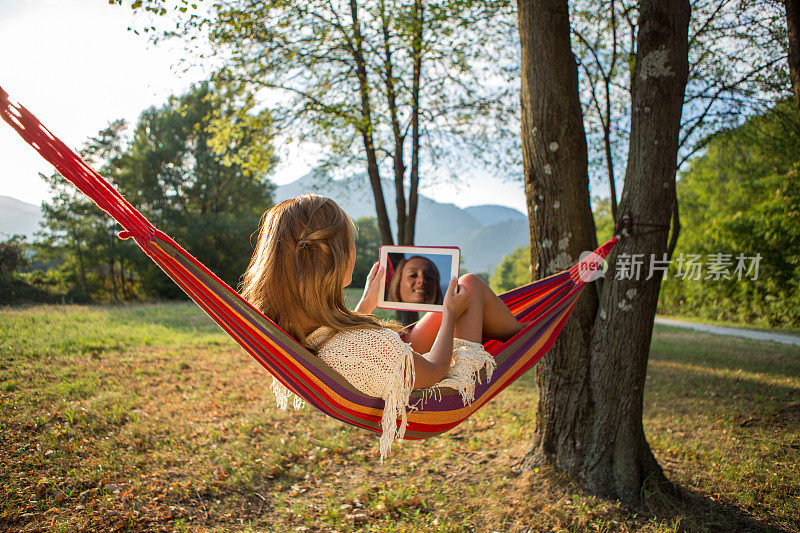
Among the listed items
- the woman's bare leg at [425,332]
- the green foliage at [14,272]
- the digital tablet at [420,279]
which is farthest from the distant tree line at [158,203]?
the woman's bare leg at [425,332]

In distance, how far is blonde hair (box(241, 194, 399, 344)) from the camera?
1321 mm

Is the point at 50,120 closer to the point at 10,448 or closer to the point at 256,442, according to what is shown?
the point at 10,448

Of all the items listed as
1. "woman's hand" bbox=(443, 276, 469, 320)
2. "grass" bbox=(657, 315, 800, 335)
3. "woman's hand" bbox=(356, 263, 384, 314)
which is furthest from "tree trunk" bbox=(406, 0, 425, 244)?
"grass" bbox=(657, 315, 800, 335)

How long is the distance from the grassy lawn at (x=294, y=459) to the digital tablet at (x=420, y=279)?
39.8 inches

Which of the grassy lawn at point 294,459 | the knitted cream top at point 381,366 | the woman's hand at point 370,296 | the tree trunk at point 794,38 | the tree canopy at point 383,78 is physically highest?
the tree canopy at point 383,78

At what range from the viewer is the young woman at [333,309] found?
1.33 meters

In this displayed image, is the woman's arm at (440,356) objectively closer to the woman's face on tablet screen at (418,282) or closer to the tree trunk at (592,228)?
the woman's face on tablet screen at (418,282)

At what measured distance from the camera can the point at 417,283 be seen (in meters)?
1.62

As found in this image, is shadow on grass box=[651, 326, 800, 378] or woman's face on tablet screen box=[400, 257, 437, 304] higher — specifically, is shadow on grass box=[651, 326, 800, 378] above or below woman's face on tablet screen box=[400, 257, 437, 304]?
below

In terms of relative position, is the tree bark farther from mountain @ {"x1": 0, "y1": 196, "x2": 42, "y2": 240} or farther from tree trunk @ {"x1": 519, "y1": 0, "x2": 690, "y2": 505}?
tree trunk @ {"x1": 519, "y1": 0, "x2": 690, "y2": 505}

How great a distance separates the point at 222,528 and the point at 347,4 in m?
5.14

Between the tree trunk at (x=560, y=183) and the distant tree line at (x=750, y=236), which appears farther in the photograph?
the distant tree line at (x=750, y=236)

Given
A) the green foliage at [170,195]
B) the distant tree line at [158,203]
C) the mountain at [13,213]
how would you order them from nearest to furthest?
1. the mountain at [13,213]
2. the distant tree line at [158,203]
3. the green foliage at [170,195]

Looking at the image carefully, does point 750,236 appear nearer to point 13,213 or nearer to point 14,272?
point 13,213
